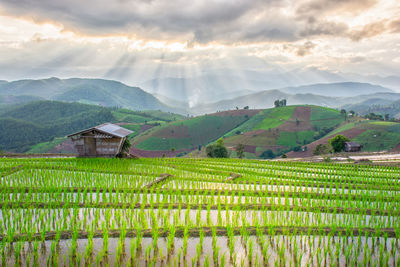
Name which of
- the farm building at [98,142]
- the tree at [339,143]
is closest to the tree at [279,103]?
the tree at [339,143]

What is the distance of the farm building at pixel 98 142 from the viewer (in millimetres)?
25734

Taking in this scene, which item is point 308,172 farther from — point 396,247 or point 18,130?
point 18,130

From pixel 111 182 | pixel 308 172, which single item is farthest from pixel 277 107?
pixel 111 182

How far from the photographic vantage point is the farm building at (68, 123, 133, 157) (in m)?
25.7

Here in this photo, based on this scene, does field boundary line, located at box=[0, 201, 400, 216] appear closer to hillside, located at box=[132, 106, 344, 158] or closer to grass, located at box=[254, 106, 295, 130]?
hillside, located at box=[132, 106, 344, 158]

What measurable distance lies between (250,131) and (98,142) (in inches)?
4413

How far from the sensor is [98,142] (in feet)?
85.8

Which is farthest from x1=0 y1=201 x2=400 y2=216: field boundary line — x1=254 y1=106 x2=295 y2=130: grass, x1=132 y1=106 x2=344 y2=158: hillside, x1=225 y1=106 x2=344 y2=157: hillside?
x1=254 y1=106 x2=295 y2=130: grass

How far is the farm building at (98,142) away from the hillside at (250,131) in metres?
74.5

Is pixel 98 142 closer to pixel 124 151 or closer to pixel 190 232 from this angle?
pixel 124 151

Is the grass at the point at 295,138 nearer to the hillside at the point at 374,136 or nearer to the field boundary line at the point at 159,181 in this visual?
the hillside at the point at 374,136

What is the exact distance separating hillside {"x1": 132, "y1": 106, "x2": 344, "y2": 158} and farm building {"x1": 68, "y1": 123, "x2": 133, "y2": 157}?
74463 mm

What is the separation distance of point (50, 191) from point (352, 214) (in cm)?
1432

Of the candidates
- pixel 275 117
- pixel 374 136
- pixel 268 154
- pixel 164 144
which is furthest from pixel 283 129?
pixel 164 144
